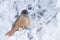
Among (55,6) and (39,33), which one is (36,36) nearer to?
(39,33)

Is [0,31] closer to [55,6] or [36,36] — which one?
[36,36]

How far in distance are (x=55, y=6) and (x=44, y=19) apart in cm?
→ 15

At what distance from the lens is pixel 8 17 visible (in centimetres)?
284

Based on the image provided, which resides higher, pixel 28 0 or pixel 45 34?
pixel 28 0

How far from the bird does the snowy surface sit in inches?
1.7

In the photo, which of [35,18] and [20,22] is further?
[35,18]

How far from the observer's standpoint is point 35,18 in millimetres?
2816

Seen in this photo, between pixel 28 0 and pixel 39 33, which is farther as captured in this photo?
pixel 28 0

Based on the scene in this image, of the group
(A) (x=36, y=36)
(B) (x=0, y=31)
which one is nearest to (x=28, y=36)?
(A) (x=36, y=36)

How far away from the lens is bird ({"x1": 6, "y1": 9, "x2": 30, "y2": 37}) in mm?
2643

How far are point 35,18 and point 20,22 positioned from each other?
0.21 m

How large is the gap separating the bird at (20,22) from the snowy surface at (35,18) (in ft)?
0.14

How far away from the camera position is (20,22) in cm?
264

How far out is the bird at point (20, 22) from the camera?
2643 mm
